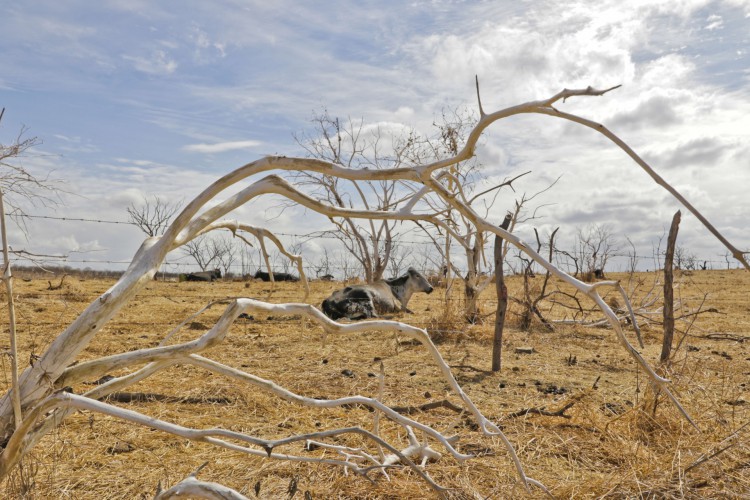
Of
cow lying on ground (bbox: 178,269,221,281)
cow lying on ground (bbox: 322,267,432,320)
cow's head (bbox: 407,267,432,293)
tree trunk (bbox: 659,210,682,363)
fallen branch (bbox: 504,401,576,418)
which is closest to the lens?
fallen branch (bbox: 504,401,576,418)

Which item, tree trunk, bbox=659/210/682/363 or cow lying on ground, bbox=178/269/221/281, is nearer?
tree trunk, bbox=659/210/682/363

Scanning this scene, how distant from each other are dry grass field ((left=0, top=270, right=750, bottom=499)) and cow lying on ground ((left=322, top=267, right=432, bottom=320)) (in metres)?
1.77

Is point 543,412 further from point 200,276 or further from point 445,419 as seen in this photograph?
point 200,276

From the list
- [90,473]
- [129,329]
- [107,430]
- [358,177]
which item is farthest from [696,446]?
[129,329]

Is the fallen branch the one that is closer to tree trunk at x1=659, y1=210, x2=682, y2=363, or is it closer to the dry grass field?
the dry grass field

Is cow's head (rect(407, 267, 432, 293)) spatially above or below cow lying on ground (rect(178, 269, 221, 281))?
above

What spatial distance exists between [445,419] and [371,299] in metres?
6.90

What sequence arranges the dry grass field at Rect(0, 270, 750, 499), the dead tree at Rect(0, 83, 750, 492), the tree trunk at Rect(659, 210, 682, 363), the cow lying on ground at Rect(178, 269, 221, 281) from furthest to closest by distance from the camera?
1. the cow lying on ground at Rect(178, 269, 221, 281)
2. the tree trunk at Rect(659, 210, 682, 363)
3. the dry grass field at Rect(0, 270, 750, 499)
4. the dead tree at Rect(0, 83, 750, 492)

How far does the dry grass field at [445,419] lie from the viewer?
3.34 meters

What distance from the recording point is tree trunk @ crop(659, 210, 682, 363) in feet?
22.9

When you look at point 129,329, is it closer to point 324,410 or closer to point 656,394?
point 324,410

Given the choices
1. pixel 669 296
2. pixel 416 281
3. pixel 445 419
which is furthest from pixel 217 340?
pixel 416 281

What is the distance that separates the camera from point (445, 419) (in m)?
4.82

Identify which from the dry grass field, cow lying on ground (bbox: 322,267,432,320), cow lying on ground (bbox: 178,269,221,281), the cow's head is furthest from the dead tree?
cow lying on ground (bbox: 178,269,221,281)
